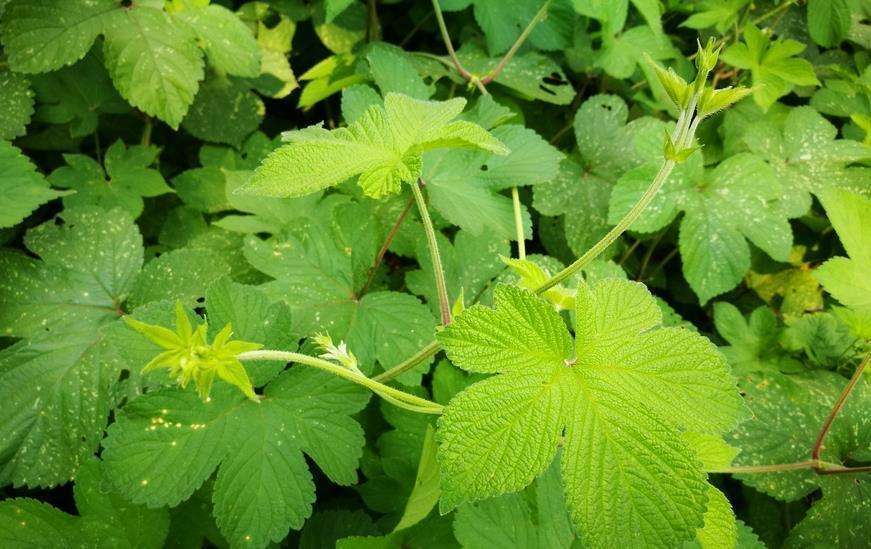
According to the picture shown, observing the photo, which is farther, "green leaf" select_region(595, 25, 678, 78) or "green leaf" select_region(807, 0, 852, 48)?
"green leaf" select_region(807, 0, 852, 48)

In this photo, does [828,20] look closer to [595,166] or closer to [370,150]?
[595,166]

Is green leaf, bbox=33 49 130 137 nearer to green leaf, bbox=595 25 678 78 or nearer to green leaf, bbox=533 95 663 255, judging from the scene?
green leaf, bbox=533 95 663 255

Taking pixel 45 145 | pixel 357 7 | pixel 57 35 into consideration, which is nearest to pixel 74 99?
pixel 45 145

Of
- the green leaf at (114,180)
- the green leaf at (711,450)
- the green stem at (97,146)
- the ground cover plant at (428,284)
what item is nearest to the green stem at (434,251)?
the ground cover plant at (428,284)

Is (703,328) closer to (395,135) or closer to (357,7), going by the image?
(395,135)

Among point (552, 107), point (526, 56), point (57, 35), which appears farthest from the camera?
point (552, 107)

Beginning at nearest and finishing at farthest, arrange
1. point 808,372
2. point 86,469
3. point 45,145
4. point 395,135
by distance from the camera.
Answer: point 395,135 → point 86,469 → point 808,372 → point 45,145

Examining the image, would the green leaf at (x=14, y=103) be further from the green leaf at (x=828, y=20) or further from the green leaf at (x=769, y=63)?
the green leaf at (x=828, y=20)

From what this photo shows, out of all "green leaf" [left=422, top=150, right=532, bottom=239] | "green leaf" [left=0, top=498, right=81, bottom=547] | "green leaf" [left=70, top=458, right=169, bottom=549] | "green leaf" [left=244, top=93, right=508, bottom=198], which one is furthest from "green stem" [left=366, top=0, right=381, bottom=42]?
"green leaf" [left=0, top=498, right=81, bottom=547]
